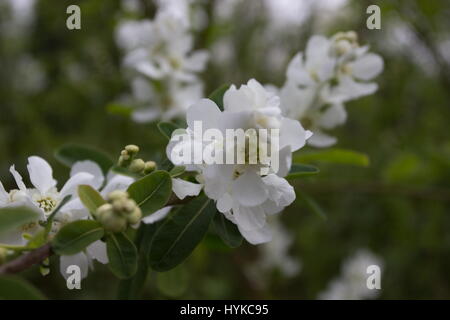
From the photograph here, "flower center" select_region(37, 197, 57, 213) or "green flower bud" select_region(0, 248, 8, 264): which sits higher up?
"flower center" select_region(37, 197, 57, 213)

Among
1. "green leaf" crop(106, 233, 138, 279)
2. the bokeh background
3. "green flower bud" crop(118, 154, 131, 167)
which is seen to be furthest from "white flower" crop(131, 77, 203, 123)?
"green leaf" crop(106, 233, 138, 279)

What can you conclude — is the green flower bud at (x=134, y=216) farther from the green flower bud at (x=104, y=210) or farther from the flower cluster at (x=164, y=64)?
the flower cluster at (x=164, y=64)

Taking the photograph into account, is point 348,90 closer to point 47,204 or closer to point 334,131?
point 47,204

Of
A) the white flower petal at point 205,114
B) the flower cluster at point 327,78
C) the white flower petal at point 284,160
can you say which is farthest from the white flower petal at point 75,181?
the flower cluster at point 327,78

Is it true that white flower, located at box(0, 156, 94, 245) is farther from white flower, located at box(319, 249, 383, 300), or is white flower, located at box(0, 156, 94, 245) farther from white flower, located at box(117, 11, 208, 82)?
white flower, located at box(319, 249, 383, 300)

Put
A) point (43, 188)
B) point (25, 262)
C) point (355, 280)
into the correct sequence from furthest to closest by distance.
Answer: point (355, 280) < point (43, 188) < point (25, 262)

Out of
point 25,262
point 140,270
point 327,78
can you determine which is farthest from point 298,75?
point 25,262
